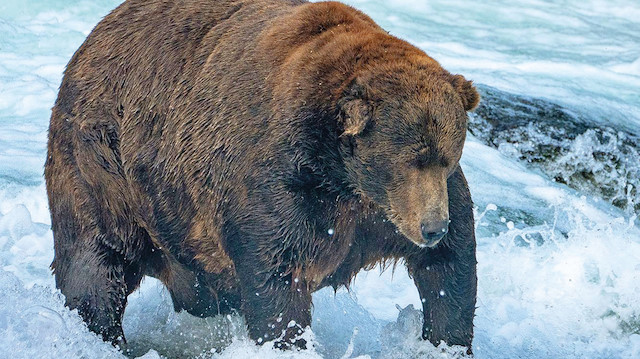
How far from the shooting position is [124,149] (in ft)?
17.6

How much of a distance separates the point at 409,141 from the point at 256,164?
82 centimetres

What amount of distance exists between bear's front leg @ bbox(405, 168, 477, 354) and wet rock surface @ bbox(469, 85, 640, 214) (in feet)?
13.8

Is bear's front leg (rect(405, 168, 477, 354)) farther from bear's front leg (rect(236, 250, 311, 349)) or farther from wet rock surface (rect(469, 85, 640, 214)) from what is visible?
wet rock surface (rect(469, 85, 640, 214))

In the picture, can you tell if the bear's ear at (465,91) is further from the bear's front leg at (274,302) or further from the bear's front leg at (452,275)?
the bear's front leg at (274,302)

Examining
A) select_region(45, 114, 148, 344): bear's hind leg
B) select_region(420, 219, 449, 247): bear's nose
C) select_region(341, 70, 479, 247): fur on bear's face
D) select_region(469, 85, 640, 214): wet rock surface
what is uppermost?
select_region(341, 70, 479, 247): fur on bear's face

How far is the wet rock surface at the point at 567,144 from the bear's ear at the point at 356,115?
5.17 meters

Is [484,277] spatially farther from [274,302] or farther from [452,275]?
[274,302]

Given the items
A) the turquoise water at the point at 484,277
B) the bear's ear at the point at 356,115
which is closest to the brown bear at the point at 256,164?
the bear's ear at the point at 356,115

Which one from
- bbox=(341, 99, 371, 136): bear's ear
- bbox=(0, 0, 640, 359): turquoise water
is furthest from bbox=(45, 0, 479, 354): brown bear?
bbox=(0, 0, 640, 359): turquoise water

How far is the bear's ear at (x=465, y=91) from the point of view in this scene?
178 inches

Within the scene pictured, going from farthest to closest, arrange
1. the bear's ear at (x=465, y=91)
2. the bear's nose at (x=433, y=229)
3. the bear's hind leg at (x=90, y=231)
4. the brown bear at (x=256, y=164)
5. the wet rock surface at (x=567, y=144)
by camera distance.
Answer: the wet rock surface at (x=567, y=144) → the bear's hind leg at (x=90, y=231) → the bear's ear at (x=465, y=91) → the brown bear at (x=256, y=164) → the bear's nose at (x=433, y=229)

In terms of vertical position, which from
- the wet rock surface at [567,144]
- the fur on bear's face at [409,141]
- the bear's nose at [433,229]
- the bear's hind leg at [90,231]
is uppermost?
the fur on bear's face at [409,141]

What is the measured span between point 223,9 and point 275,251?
1600mm

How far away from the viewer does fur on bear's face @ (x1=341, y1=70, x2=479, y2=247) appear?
4.26m
